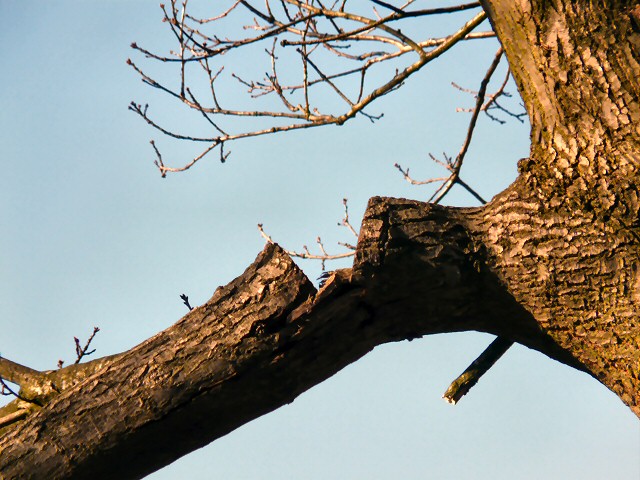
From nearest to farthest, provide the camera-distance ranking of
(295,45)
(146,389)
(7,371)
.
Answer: (146,389) < (7,371) < (295,45)

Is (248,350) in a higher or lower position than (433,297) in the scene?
higher

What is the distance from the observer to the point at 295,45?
3.94m

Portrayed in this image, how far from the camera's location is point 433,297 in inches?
86.7

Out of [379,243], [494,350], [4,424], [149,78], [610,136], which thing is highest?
[149,78]

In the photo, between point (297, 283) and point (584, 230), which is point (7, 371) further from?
point (584, 230)

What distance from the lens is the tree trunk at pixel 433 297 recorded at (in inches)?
83.0

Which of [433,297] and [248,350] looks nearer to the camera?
[248,350]

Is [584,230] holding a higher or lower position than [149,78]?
lower

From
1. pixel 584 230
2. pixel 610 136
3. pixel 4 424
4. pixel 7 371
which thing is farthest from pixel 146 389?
pixel 610 136

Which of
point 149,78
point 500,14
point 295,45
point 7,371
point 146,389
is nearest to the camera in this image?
point 146,389

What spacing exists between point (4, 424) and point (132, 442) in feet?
2.57

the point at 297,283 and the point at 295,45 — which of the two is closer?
the point at 297,283

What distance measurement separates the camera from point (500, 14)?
244 cm

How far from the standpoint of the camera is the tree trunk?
211 cm
